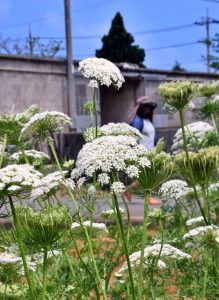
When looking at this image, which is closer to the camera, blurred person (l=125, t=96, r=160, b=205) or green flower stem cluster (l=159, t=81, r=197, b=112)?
green flower stem cluster (l=159, t=81, r=197, b=112)

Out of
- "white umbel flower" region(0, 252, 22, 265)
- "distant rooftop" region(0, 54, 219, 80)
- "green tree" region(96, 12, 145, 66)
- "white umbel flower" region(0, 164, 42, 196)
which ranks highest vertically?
"green tree" region(96, 12, 145, 66)

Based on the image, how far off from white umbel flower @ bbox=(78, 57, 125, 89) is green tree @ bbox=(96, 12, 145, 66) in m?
58.5

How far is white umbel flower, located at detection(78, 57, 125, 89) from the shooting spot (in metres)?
3.12

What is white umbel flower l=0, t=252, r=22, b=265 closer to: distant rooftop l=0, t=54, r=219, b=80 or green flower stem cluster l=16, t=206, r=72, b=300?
green flower stem cluster l=16, t=206, r=72, b=300

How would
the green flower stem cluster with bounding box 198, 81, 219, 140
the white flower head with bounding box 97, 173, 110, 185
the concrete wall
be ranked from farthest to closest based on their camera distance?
the concrete wall
the green flower stem cluster with bounding box 198, 81, 219, 140
the white flower head with bounding box 97, 173, 110, 185

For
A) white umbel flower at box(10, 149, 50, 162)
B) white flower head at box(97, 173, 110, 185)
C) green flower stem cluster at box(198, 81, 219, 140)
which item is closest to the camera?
white flower head at box(97, 173, 110, 185)

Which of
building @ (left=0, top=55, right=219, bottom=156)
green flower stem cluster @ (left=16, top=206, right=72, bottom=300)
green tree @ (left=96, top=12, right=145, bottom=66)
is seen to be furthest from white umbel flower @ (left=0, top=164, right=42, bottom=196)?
green tree @ (left=96, top=12, right=145, bottom=66)

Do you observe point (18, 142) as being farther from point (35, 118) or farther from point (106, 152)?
point (106, 152)

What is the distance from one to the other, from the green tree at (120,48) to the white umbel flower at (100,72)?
192 ft

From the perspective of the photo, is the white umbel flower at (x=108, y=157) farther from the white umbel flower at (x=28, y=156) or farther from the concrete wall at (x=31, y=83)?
the concrete wall at (x=31, y=83)

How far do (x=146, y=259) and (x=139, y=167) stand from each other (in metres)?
0.95

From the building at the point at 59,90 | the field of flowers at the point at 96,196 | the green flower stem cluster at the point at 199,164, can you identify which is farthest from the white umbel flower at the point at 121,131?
the building at the point at 59,90

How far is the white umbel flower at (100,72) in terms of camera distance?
3.12m

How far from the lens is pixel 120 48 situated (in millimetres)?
62344
